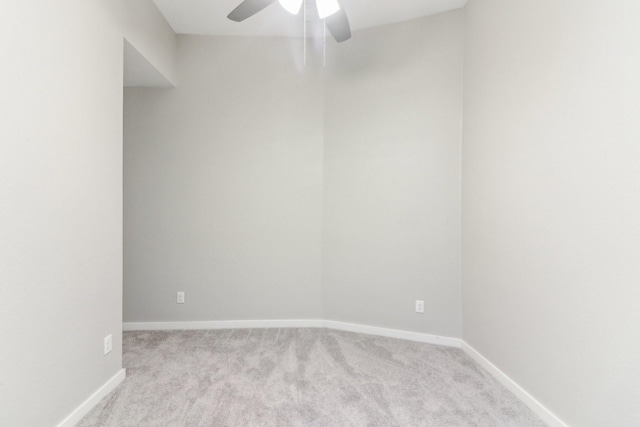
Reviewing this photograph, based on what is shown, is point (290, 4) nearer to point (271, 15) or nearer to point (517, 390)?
point (271, 15)

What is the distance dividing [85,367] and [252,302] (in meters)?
1.64

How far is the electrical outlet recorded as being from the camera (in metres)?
2.15

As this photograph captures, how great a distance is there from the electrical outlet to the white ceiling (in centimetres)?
260

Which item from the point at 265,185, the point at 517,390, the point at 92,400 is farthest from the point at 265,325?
the point at 517,390

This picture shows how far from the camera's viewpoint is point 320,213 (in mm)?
3459

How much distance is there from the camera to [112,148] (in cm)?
224

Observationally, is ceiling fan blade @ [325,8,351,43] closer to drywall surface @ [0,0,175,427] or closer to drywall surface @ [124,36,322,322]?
drywall surface @ [124,36,322,322]

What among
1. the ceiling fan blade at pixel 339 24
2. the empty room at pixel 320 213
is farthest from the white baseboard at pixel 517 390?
the ceiling fan blade at pixel 339 24

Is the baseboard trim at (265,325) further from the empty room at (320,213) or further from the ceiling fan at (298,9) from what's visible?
the ceiling fan at (298,9)

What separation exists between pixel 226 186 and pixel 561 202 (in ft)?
9.00

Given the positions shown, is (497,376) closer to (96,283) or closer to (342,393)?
(342,393)

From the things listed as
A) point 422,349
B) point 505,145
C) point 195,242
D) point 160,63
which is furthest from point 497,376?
point 160,63

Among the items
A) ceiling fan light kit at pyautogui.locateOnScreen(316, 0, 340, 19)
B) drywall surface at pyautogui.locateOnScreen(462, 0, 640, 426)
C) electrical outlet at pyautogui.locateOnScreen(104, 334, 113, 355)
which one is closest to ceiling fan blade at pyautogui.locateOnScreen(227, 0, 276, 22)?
ceiling fan light kit at pyautogui.locateOnScreen(316, 0, 340, 19)

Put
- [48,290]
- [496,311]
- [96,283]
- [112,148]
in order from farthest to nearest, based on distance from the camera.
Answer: [496,311]
[112,148]
[96,283]
[48,290]
